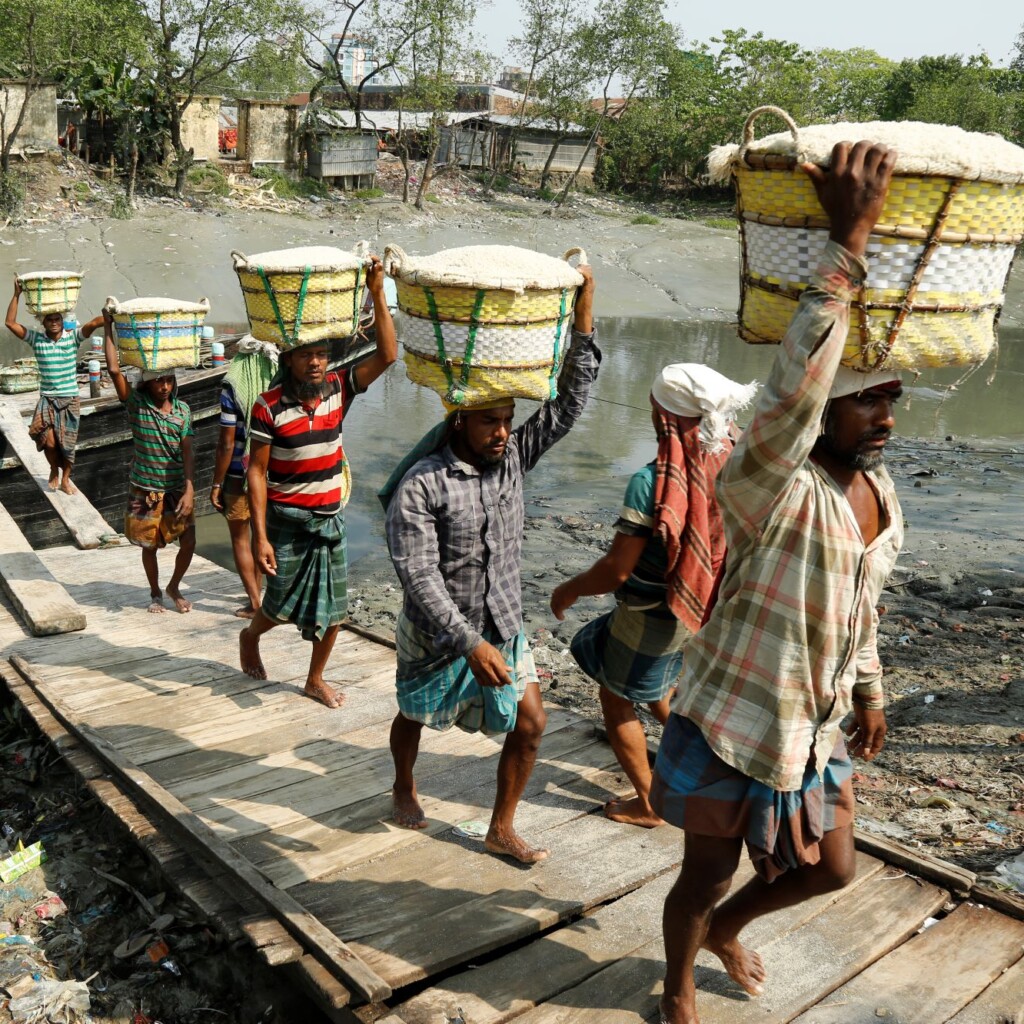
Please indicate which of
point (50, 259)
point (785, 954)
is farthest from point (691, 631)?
point (50, 259)

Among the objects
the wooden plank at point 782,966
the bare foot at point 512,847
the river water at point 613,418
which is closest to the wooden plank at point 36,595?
the bare foot at point 512,847

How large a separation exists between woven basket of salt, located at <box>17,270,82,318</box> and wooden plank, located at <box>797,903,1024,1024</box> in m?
Answer: 7.60

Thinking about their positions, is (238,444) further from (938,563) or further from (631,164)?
(631,164)

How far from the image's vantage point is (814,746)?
7.88 ft

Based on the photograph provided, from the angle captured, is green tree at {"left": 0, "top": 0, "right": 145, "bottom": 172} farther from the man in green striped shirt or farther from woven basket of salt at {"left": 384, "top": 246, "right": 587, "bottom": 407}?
woven basket of salt at {"left": 384, "top": 246, "right": 587, "bottom": 407}

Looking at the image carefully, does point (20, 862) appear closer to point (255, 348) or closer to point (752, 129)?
point (255, 348)

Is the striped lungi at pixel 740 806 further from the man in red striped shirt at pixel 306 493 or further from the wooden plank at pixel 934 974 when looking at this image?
the man in red striped shirt at pixel 306 493

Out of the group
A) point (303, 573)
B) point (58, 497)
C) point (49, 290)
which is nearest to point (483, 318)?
point (303, 573)

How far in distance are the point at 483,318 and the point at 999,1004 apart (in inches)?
93.4

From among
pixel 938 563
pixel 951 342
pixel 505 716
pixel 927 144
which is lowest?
pixel 938 563

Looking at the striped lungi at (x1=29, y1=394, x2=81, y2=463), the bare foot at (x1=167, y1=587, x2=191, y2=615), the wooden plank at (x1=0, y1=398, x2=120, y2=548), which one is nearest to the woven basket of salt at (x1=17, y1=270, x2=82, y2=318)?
the striped lungi at (x1=29, y1=394, x2=81, y2=463)

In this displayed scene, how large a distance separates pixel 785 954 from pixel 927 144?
91.1 inches

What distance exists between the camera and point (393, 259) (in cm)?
315

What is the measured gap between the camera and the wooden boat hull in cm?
942
